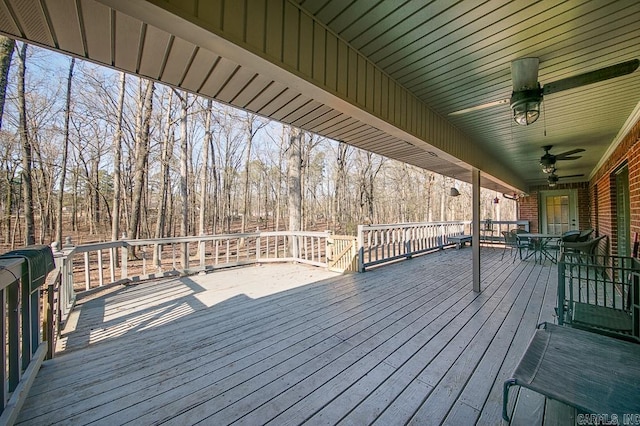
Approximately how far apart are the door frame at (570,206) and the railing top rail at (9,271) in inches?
562

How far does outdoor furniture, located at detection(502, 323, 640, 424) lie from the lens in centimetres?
124

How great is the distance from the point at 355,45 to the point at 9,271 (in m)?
2.79

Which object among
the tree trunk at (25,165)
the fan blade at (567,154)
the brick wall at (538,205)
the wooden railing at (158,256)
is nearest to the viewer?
the wooden railing at (158,256)

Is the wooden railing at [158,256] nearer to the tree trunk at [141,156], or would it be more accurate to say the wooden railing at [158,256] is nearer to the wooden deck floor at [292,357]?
the wooden deck floor at [292,357]

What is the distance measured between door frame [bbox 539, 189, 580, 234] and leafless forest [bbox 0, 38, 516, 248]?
6.17 metres

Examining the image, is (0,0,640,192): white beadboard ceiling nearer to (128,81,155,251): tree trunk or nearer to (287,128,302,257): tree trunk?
(287,128,302,257): tree trunk

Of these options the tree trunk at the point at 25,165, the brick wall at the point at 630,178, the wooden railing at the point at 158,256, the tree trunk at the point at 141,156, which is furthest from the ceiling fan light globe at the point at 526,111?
the tree trunk at the point at 141,156

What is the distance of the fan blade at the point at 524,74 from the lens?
2.19 m

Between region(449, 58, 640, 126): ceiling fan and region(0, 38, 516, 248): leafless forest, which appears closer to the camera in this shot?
region(449, 58, 640, 126): ceiling fan

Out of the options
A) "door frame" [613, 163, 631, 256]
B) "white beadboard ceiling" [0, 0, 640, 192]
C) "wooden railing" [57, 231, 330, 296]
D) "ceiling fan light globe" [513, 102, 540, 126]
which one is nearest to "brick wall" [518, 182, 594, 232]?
"door frame" [613, 163, 631, 256]

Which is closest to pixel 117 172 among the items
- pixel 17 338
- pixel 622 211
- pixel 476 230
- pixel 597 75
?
pixel 17 338

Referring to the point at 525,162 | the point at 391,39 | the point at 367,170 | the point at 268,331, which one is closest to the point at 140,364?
the point at 268,331

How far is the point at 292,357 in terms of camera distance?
227 cm

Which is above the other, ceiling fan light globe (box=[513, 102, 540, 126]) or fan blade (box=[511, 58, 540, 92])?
fan blade (box=[511, 58, 540, 92])
